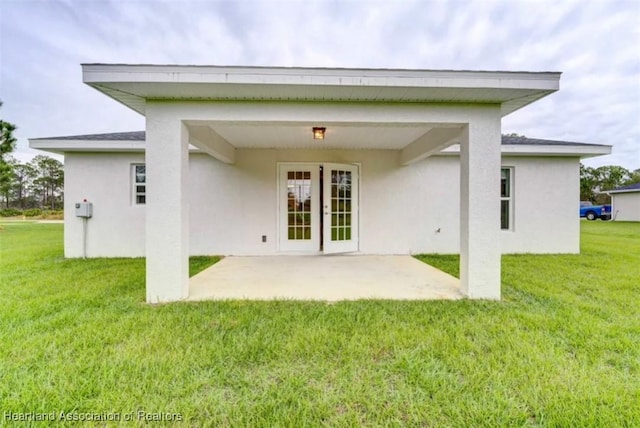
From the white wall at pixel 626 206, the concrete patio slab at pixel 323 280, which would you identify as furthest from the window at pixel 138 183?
the white wall at pixel 626 206

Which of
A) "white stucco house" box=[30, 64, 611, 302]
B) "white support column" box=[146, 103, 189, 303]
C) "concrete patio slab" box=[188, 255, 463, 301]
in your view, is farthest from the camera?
"white stucco house" box=[30, 64, 611, 302]

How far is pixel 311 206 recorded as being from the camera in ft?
21.5

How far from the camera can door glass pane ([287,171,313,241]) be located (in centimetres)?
658

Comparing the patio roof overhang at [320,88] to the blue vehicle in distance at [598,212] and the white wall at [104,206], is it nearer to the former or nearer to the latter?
the white wall at [104,206]

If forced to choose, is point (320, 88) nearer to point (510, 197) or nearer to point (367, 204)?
Result: point (367, 204)

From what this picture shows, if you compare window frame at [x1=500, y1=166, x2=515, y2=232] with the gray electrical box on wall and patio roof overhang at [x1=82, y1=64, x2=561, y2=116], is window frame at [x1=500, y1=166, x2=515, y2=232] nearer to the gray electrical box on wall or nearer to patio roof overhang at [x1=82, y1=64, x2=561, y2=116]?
patio roof overhang at [x1=82, y1=64, x2=561, y2=116]

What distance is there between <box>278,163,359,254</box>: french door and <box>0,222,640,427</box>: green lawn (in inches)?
132

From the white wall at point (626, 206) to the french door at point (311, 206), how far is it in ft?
77.7

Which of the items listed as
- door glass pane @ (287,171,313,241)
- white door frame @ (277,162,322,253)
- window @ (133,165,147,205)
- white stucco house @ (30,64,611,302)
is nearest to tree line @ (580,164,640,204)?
white stucco house @ (30,64,611,302)

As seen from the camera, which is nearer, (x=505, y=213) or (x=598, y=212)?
(x=505, y=213)

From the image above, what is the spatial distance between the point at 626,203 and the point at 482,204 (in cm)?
2500

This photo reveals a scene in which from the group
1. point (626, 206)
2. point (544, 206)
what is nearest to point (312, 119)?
point (544, 206)

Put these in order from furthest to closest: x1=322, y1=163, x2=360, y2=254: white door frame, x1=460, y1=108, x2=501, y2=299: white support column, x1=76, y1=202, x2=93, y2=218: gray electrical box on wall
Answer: x1=322, y1=163, x2=360, y2=254: white door frame < x1=76, y1=202, x2=93, y2=218: gray electrical box on wall < x1=460, y1=108, x2=501, y2=299: white support column

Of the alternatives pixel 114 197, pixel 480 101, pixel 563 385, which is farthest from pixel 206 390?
pixel 114 197
